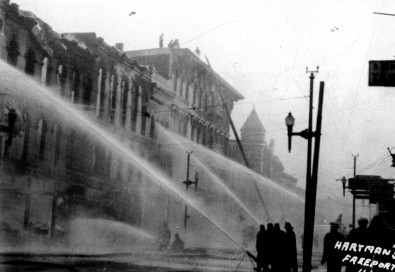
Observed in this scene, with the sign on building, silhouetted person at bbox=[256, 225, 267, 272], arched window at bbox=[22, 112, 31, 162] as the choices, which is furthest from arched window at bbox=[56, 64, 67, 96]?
the sign on building

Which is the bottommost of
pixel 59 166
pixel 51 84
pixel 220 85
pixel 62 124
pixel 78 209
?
pixel 78 209

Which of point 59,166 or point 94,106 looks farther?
point 94,106

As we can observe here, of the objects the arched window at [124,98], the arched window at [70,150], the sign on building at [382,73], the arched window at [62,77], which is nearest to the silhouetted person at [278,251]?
the sign on building at [382,73]

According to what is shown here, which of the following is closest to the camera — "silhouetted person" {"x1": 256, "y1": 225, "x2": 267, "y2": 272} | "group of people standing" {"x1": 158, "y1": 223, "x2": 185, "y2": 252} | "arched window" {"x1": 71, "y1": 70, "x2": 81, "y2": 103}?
"silhouetted person" {"x1": 256, "y1": 225, "x2": 267, "y2": 272}

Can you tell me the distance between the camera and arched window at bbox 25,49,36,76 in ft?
100

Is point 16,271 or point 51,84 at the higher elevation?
point 51,84

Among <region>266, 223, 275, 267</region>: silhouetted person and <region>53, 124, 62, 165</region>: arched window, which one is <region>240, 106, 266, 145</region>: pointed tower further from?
<region>266, 223, 275, 267</region>: silhouetted person

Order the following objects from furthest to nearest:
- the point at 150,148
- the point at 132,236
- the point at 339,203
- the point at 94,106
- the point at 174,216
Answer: the point at 339,203, the point at 174,216, the point at 150,148, the point at 132,236, the point at 94,106

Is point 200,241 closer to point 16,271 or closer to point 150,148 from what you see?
point 150,148

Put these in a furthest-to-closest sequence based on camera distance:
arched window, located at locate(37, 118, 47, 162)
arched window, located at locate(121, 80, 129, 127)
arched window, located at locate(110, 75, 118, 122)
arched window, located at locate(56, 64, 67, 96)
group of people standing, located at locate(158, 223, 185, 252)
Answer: arched window, located at locate(121, 80, 129, 127) < arched window, located at locate(110, 75, 118, 122) < arched window, located at locate(56, 64, 67, 96) < group of people standing, located at locate(158, 223, 185, 252) < arched window, located at locate(37, 118, 47, 162)

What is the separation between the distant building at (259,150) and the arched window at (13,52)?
195 feet

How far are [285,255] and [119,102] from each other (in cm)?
2637

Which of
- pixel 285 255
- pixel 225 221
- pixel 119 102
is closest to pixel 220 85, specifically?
pixel 225 221

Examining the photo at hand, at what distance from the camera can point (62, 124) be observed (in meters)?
33.2
